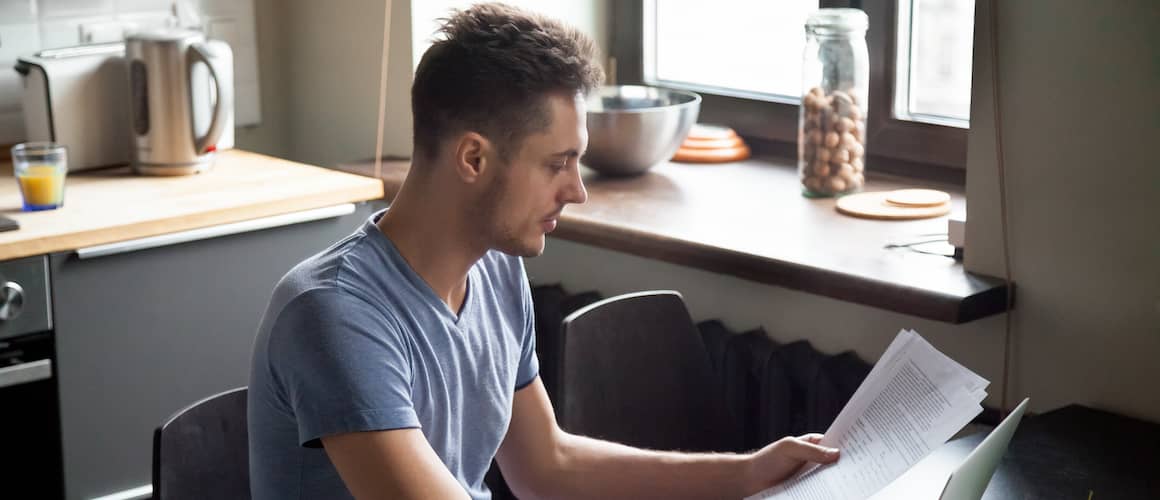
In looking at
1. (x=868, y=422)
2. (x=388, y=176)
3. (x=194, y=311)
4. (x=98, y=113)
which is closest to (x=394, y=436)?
(x=868, y=422)

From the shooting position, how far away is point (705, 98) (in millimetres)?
2734

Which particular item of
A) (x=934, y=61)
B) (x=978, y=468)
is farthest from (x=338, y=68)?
(x=978, y=468)

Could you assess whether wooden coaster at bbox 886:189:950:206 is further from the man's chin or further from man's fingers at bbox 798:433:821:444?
the man's chin

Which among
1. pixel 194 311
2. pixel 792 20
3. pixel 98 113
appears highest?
pixel 792 20

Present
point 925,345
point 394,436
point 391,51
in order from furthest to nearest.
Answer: point 391,51
point 925,345
point 394,436

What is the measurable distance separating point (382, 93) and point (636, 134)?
1.93 ft

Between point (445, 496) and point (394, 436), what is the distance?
0.24ft

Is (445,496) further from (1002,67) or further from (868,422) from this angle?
(1002,67)

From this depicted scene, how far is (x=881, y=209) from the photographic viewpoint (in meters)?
2.18

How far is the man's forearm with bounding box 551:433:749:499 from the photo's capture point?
1536 millimetres

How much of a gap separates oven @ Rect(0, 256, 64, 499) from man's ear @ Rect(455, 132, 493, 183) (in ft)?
3.34

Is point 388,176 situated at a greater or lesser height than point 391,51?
lesser

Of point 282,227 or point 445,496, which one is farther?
point 282,227

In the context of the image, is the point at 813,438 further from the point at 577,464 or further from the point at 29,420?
the point at 29,420
